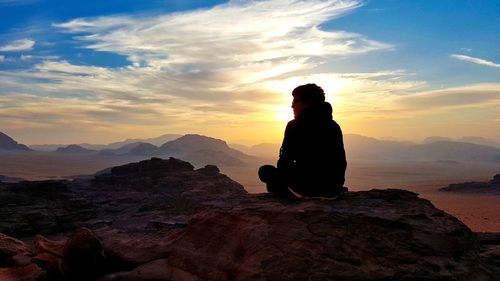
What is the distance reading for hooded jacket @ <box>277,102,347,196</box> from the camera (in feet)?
20.2

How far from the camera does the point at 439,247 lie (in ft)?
17.4

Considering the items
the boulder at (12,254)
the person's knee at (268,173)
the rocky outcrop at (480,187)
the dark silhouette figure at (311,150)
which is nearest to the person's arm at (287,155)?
the dark silhouette figure at (311,150)

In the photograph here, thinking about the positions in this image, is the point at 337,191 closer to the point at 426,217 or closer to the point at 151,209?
the point at 426,217

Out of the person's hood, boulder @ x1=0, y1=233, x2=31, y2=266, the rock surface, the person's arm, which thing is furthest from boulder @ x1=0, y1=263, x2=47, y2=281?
the person's hood

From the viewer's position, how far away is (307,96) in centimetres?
633

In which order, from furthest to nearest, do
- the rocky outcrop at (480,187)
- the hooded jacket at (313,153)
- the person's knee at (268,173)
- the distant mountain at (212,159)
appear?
the distant mountain at (212,159) → the rocky outcrop at (480,187) → the person's knee at (268,173) → the hooded jacket at (313,153)

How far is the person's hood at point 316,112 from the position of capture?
20.5 feet

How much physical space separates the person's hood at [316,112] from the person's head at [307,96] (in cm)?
7

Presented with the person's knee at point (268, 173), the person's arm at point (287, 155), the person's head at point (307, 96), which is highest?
the person's head at point (307, 96)

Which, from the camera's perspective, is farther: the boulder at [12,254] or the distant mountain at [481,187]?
the distant mountain at [481,187]

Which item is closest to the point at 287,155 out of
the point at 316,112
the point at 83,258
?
the point at 316,112

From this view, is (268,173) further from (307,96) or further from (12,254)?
(12,254)

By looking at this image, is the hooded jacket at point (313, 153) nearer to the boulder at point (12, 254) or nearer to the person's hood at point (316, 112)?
the person's hood at point (316, 112)

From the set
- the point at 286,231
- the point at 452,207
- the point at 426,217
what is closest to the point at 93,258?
the point at 286,231
